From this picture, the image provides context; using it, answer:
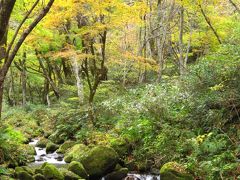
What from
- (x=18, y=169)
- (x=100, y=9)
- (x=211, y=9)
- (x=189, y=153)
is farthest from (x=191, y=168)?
(x=211, y=9)

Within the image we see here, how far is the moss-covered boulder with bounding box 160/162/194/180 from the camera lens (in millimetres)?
8271

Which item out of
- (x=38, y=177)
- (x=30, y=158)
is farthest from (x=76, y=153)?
(x=38, y=177)

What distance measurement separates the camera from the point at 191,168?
826 cm

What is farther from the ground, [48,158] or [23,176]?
[23,176]

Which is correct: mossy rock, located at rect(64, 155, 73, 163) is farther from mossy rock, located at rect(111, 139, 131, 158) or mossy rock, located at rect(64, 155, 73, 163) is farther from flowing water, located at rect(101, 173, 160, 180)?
flowing water, located at rect(101, 173, 160, 180)

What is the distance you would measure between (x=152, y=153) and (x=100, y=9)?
6.45 metres

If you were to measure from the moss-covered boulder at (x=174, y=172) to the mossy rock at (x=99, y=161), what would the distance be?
2358mm

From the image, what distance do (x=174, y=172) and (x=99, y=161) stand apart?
290cm

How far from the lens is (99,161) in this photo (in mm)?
10570

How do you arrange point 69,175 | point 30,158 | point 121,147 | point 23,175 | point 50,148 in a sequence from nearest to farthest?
point 23,175, point 69,175, point 121,147, point 30,158, point 50,148

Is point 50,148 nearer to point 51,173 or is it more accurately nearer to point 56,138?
point 56,138

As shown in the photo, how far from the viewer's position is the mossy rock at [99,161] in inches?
413

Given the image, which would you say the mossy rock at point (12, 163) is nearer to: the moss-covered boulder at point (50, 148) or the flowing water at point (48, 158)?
the flowing water at point (48, 158)

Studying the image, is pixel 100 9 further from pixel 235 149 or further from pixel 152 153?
pixel 235 149
